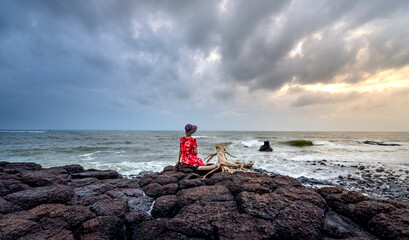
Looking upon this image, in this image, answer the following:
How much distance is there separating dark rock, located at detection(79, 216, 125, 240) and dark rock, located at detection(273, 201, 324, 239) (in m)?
2.41

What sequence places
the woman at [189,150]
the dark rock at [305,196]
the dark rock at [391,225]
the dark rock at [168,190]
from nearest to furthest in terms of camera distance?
the dark rock at [391,225]
the dark rock at [305,196]
the dark rock at [168,190]
the woman at [189,150]

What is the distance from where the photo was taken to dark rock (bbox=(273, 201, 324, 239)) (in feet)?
7.80

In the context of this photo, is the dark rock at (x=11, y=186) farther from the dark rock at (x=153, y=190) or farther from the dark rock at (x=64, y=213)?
the dark rock at (x=153, y=190)

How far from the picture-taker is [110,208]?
10.4 ft

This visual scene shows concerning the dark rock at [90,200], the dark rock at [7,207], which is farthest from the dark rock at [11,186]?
the dark rock at [90,200]

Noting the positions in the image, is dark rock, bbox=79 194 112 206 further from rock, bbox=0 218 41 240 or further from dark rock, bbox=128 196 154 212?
rock, bbox=0 218 41 240

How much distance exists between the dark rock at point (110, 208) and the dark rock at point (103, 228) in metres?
0.26

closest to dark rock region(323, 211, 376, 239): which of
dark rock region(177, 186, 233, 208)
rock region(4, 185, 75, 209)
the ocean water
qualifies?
dark rock region(177, 186, 233, 208)

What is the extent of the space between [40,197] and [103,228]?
A: 5.32ft

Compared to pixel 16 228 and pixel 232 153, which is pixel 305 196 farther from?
pixel 232 153

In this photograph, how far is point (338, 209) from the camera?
3010 millimetres

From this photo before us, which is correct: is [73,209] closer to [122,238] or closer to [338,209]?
[122,238]

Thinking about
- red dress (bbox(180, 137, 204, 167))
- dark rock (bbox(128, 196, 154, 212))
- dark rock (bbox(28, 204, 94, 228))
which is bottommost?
dark rock (bbox(128, 196, 154, 212))

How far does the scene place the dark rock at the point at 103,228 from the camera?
2537mm
